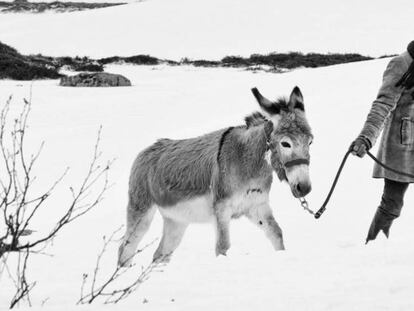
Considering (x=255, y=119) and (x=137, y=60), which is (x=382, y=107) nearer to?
(x=255, y=119)

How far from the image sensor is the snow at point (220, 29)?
40938 millimetres

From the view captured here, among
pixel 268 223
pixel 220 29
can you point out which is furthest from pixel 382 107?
pixel 220 29

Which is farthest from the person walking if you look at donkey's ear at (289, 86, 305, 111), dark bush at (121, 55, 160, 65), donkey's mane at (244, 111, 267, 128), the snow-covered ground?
dark bush at (121, 55, 160, 65)

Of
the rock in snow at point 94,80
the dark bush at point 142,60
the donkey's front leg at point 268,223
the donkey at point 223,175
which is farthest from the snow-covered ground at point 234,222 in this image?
the dark bush at point 142,60

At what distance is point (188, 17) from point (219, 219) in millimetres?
44073

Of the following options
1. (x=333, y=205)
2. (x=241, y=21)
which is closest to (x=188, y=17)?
(x=241, y=21)

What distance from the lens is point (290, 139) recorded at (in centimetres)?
545

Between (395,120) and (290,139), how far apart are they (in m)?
0.93

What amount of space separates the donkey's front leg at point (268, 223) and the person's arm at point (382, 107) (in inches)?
49.3

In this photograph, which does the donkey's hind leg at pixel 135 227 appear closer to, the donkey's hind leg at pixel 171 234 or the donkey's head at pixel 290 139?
A: the donkey's hind leg at pixel 171 234

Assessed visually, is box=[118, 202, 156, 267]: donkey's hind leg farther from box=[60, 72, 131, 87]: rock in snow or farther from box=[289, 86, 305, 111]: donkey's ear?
box=[60, 72, 131, 87]: rock in snow

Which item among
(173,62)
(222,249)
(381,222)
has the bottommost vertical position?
(173,62)

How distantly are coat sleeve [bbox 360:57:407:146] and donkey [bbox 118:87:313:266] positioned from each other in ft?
1.58

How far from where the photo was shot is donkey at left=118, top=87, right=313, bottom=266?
554 centimetres
